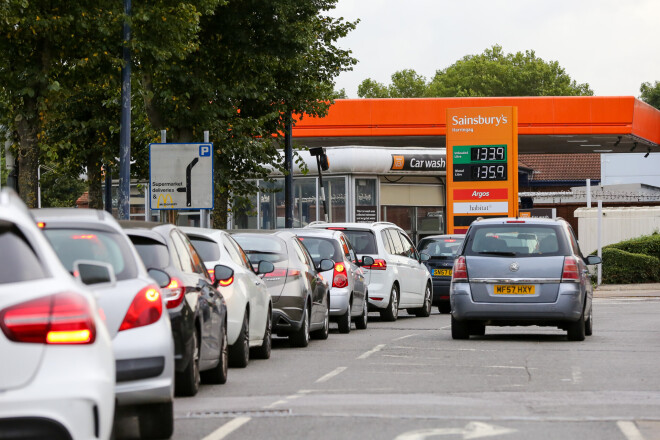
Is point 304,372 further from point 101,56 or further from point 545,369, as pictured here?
point 101,56

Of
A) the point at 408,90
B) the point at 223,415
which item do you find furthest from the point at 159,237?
the point at 408,90

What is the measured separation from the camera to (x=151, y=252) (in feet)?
33.9

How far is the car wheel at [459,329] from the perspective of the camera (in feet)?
60.2

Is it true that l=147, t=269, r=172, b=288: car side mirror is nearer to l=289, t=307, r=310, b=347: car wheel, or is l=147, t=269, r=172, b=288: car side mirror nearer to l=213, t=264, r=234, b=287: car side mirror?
l=213, t=264, r=234, b=287: car side mirror

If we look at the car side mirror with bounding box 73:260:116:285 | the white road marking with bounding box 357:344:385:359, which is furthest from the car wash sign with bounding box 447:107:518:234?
the car side mirror with bounding box 73:260:116:285

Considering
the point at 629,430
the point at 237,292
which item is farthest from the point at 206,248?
the point at 629,430

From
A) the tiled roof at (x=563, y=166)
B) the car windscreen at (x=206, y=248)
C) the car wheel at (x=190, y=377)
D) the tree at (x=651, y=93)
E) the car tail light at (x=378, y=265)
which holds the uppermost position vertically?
the tree at (x=651, y=93)

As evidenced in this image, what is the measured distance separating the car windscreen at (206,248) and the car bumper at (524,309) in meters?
4.98

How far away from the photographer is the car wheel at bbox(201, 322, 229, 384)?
1214 cm

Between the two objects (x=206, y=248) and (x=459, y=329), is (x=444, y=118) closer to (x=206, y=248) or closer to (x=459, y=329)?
→ (x=459, y=329)

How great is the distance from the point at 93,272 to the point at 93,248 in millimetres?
1423

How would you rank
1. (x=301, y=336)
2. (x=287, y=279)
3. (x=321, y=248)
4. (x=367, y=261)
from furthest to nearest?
(x=367, y=261) → (x=321, y=248) → (x=301, y=336) → (x=287, y=279)

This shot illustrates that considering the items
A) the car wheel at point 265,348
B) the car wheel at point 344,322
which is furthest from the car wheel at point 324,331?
the car wheel at point 265,348

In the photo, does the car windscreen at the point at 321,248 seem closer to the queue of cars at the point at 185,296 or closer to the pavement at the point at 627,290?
the queue of cars at the point at 185,296
